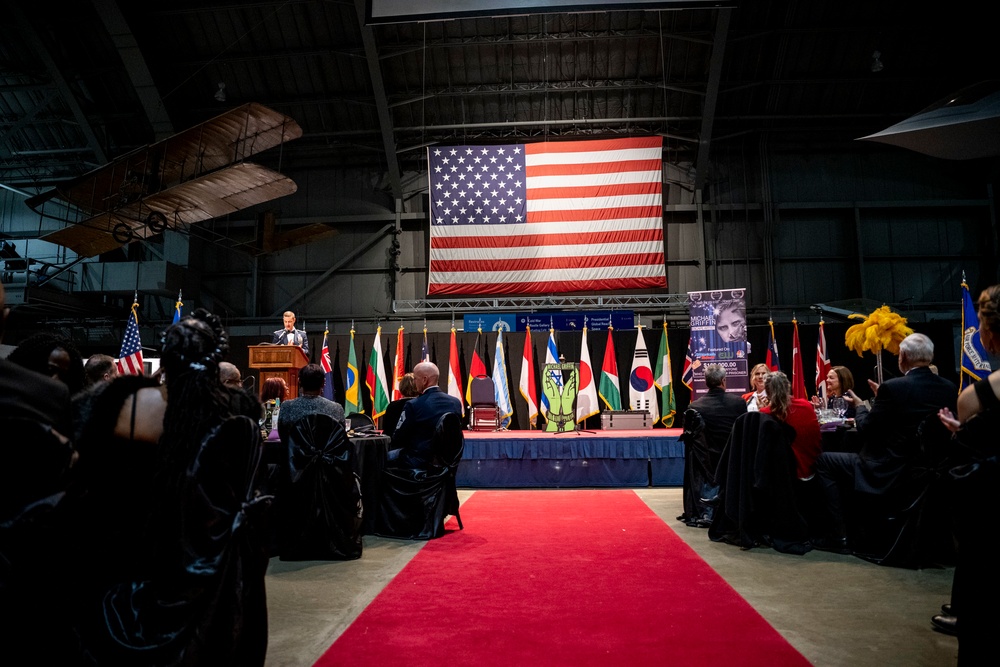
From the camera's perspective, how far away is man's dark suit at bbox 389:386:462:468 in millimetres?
4902

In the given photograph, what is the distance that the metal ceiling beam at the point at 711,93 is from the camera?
11055mm

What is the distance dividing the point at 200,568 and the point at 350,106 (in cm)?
1358

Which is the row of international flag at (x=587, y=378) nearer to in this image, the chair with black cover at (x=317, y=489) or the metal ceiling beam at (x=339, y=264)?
the metal ceiling beam at (x=339, y=264)

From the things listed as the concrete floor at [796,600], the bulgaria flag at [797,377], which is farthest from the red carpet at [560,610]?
the bulgaria flag at [797,377]

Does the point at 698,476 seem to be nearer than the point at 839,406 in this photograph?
No

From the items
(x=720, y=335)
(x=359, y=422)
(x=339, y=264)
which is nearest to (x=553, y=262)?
(x=720, y=335)

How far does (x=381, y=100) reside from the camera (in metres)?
12.3

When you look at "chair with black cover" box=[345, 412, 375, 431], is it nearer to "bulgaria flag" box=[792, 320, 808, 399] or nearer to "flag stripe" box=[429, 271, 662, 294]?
"flag stripe" box=[429, 271, 662, 294]

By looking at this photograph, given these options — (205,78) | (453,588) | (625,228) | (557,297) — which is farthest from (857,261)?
(205,78)

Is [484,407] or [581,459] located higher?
[484,407]

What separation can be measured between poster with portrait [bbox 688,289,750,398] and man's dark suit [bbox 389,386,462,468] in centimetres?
540

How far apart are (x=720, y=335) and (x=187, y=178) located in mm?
8822

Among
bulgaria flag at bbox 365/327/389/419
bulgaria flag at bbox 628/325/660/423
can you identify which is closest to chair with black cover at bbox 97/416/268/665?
bulgaria flag at bbox 628/325/660/423

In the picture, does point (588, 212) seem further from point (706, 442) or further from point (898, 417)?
point (898, 417)
